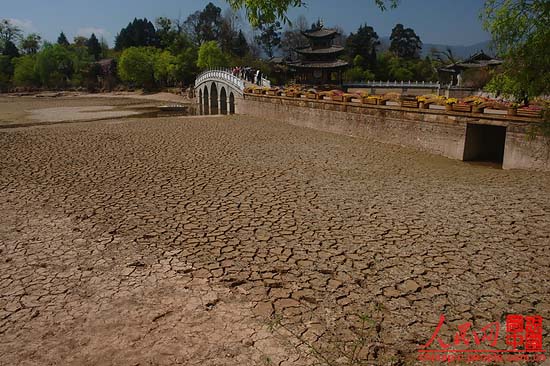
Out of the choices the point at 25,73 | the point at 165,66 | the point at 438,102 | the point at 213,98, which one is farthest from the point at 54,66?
the point at 438,102

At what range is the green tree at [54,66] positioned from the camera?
2665 inches

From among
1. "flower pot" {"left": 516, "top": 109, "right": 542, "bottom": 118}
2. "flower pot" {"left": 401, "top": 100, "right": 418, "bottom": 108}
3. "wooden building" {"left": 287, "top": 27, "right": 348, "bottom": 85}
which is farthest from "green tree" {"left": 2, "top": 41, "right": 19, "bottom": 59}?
"flower pot" {"left": 516, "top": 109, "right": 542, "bottom": 118}

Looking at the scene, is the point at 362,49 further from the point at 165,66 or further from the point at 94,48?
the point at 94,48

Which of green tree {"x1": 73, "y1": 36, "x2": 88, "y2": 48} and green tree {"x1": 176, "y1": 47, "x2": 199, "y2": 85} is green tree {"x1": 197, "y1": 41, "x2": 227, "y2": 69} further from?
green tree {"x1": 73, "y1": 36, "x2": 88, "y2": 48}

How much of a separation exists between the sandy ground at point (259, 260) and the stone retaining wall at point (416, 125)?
1114mm

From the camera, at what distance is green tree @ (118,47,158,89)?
201 feet

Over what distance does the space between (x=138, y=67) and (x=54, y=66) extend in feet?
64.9

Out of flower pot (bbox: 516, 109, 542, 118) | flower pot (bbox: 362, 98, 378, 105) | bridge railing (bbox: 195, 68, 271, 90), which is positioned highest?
bridge railing (bbox: 195, 68, 271, 90)

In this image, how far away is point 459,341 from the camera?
13.2ft

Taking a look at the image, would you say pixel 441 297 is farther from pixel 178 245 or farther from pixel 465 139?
pixel 465 139

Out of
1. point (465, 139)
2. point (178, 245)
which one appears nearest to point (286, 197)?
point (178, 245)

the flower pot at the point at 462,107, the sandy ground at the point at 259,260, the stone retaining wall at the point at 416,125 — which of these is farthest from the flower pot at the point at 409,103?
the sandy ground at the point at 259,260

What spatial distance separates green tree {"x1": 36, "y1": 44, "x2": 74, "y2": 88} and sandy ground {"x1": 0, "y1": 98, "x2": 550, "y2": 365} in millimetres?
67583

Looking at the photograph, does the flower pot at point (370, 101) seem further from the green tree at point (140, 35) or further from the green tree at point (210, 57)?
the green tree at point (140, 35)
